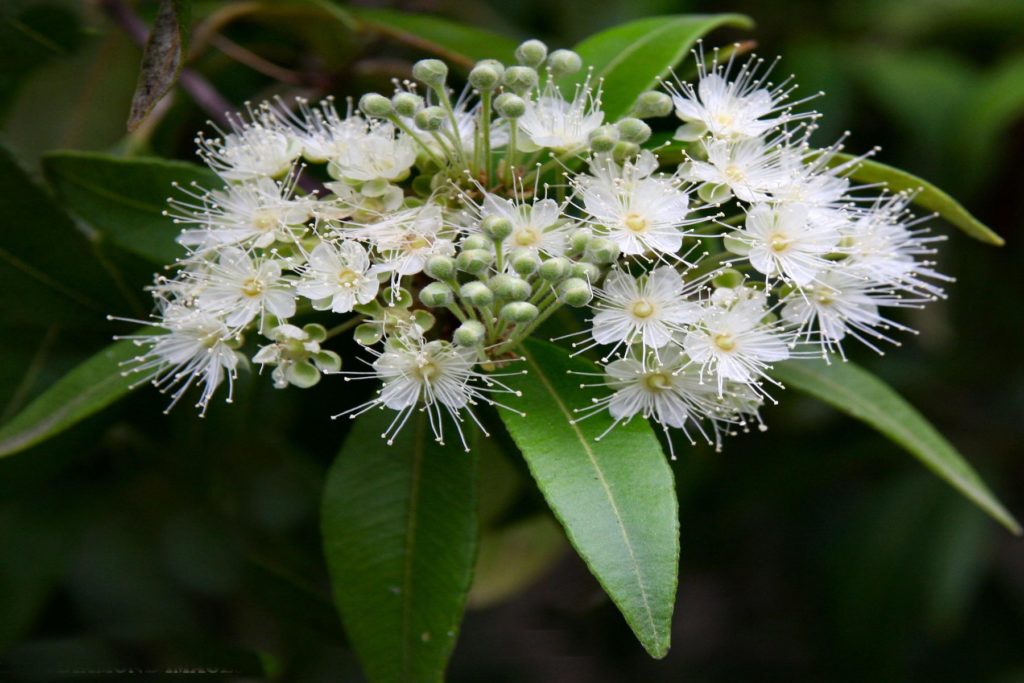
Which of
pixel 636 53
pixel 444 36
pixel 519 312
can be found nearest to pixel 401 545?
pixel 519 312

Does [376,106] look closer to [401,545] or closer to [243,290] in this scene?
[243,290]

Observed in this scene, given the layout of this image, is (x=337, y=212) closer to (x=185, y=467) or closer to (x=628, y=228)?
(x=628, y=228)

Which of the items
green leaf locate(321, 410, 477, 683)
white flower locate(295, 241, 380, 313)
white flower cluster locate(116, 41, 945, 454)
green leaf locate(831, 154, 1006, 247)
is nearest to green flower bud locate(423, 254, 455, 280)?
white flower cluster locate(116, 41, 945, 454)

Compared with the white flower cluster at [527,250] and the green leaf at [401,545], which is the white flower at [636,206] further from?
the green leaf at [401,545]

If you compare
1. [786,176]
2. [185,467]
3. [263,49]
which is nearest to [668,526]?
[786,176]

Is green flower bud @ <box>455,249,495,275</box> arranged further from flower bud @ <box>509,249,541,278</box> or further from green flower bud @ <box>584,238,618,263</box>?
green flower bud @ <box>584,238,618,263</box>

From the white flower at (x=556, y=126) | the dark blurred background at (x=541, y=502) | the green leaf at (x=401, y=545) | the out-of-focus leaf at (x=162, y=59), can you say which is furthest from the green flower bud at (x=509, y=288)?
the dark blurred background at (x=541, y=502)
